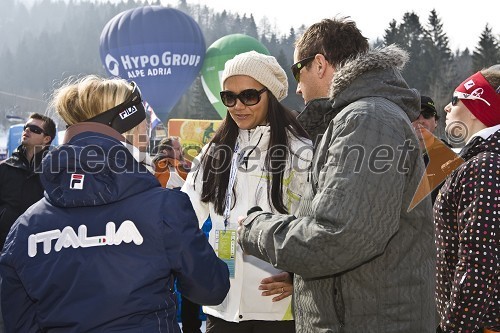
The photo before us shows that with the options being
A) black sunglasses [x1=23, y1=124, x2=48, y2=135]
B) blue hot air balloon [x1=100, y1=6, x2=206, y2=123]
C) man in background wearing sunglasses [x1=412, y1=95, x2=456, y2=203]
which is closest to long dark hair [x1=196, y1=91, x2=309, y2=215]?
man in background wearing sunglasses [x1=412, y1=95, x2=456, y2=203]

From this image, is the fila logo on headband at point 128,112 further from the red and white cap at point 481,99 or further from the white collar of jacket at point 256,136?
the red and white cap at point 481,99

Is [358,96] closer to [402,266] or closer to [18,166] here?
[402,266]

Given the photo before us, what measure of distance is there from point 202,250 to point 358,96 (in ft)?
2.48

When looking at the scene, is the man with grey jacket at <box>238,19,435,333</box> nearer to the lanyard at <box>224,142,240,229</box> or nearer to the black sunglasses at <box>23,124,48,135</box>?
the lanyard at <box>224,142,240,229</box>

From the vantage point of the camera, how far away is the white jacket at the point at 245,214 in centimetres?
263

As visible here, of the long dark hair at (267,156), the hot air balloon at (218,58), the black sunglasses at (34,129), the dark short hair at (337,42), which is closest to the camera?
the dark short hair at (337,42)

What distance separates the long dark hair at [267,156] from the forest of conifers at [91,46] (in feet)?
159

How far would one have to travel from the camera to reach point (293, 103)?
57.2 meters

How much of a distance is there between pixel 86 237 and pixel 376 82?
3.54 feet

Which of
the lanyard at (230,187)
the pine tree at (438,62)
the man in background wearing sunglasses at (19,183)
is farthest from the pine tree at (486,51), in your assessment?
the lanyard at (230,187)

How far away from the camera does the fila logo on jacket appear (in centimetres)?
182

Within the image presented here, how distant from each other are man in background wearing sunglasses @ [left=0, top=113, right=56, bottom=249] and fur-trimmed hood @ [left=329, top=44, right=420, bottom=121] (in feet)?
13.9

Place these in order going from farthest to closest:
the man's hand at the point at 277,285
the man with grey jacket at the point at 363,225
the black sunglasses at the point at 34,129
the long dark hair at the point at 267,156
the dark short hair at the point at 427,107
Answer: the black sunglasses at the point at 34,129, the dark short hair at the point at 427,107, the long dark hair at the point at 267,156, the man's hand at the point at 277,285, the man with grey jacket at the point at 363,225

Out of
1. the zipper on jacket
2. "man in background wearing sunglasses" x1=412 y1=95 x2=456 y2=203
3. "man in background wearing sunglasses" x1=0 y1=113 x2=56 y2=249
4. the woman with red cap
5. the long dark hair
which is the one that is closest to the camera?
the zipper on jacket
